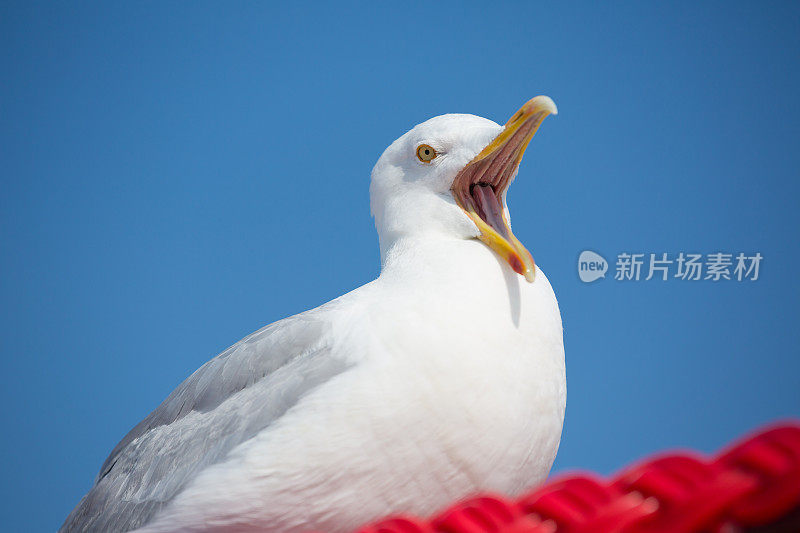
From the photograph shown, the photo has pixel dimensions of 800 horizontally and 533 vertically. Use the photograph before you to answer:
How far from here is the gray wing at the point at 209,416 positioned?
A: 3.64 ft

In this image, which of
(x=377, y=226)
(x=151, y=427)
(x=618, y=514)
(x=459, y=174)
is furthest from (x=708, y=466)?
(x=151, y=427)

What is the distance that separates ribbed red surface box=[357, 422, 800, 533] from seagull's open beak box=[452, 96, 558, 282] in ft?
2.17

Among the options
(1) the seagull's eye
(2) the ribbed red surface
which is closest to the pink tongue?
(1) the seagull's eye

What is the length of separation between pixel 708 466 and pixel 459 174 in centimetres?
96

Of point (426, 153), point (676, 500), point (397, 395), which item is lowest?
point (676, 500)

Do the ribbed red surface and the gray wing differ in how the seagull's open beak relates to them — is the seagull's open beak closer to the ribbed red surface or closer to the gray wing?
the gray wing

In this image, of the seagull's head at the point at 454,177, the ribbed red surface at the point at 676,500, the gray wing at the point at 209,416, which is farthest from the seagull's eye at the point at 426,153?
→ the ribbed red surface at the point at 676,500

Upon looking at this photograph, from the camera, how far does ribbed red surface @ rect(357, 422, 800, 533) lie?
15.6 inches

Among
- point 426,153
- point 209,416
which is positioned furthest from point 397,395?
point 426,153

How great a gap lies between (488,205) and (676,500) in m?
0.98

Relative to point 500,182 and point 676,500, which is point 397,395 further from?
point 500,182

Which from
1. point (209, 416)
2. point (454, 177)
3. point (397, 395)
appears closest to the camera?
point (397, 395)

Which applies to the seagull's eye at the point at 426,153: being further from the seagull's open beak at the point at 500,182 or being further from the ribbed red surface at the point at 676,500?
the ribbed red surface at the point at 676,500

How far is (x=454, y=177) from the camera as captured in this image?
52.9 inches
